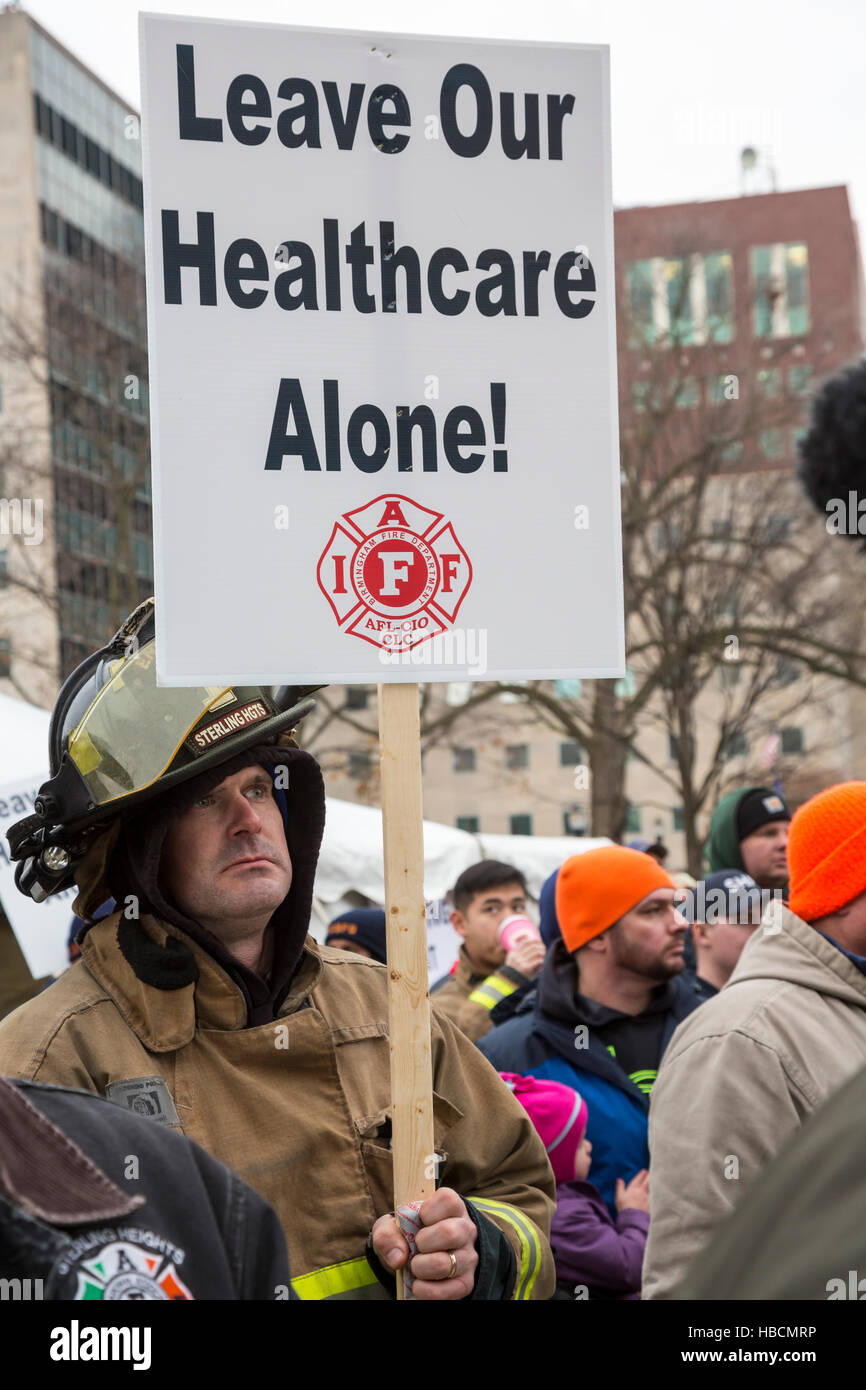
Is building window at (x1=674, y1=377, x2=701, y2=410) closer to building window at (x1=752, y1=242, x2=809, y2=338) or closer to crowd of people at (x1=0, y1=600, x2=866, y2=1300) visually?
building window at (x1=752, y1=242, x2=809, y2=338)

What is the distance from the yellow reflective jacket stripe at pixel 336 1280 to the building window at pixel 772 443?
19.9 metres

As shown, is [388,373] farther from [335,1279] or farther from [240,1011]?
[335,1279]

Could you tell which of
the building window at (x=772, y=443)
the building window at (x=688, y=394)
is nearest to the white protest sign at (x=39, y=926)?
the building window at (x=688, y=394)

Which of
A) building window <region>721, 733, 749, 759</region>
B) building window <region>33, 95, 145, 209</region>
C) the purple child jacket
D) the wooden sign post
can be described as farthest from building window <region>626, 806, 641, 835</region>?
the wooden sign post

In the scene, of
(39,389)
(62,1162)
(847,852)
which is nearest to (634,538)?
(39,389)

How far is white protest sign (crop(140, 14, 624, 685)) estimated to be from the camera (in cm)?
240

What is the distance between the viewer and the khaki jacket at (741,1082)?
2.93 metres

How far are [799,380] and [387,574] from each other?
67.8ft

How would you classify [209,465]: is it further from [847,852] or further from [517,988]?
[517,988]

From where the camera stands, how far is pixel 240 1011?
8.31ft

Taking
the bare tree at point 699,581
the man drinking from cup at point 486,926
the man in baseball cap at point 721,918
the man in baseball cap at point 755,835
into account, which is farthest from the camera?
the bare tree at point 699,581

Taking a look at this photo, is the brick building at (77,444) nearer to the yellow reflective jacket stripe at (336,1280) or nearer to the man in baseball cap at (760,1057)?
the man in baseball cap at (760,1057)

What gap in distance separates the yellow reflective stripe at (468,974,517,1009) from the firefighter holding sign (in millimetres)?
2898
